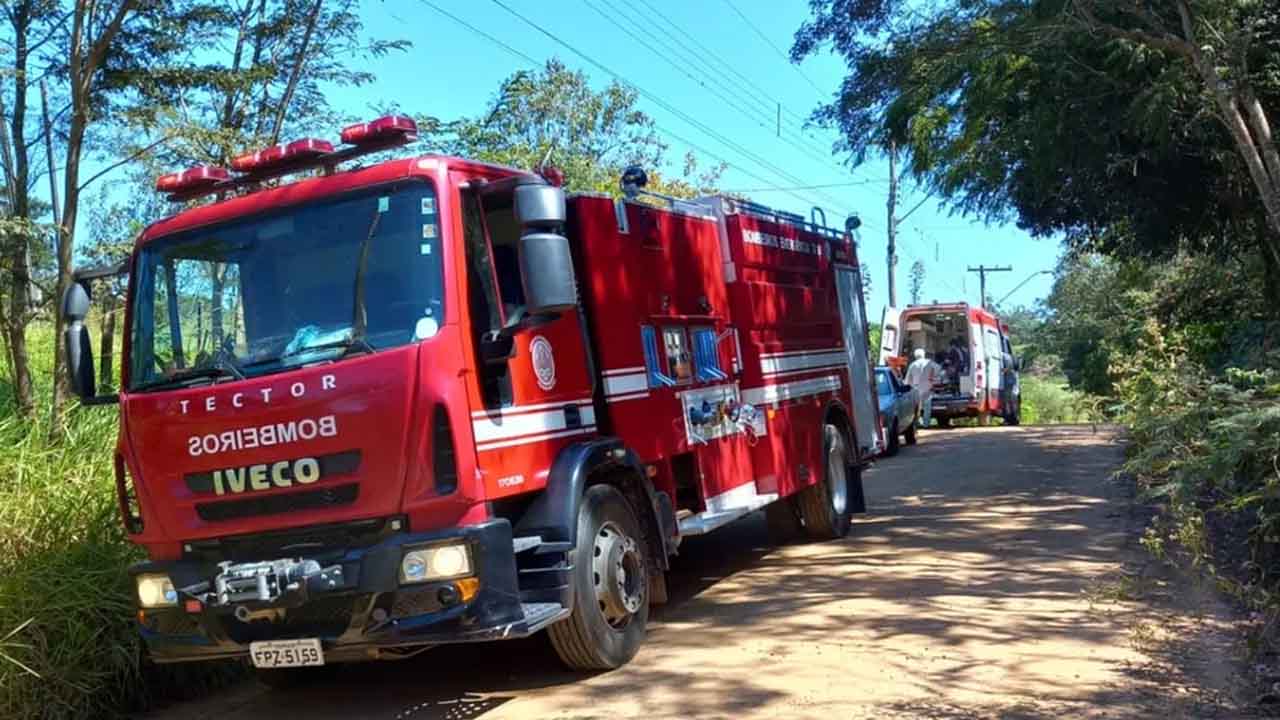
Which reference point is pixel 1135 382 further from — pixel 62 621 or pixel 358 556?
pixel 62 621

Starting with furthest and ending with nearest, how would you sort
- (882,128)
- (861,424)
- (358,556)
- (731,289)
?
(882,128) < (861,424) < (731,289) < (358,556)

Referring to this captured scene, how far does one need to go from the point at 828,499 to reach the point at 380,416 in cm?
576

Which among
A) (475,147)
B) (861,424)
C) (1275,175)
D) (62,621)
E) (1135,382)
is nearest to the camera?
(62,621)

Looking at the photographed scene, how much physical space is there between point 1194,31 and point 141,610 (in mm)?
9332

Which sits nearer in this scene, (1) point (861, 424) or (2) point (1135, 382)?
(2) point (1135, 382)

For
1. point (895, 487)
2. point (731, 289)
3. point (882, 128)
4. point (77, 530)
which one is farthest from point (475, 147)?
point (77, 530)

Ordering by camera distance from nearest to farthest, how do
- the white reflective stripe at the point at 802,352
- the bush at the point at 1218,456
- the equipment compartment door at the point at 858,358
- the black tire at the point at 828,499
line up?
the bush at the point at 1218,456 < the white reflective stripe at the point at 802,352 < the black tire at the point at 828,499 < the equipment compartment door at the point at 858,358

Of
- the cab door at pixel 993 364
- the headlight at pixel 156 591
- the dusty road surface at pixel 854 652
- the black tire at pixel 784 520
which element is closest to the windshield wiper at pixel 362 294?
the headlight at pixel 156 591

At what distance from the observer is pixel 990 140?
1379 cm

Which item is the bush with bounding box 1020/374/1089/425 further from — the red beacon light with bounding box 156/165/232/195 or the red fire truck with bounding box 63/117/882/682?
the red beacon light with bounding box 156/165/232/195

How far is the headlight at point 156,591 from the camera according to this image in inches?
204

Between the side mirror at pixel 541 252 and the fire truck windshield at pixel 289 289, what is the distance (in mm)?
432

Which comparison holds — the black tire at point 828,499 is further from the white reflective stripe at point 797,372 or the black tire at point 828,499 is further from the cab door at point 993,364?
the cab door at point 993,364

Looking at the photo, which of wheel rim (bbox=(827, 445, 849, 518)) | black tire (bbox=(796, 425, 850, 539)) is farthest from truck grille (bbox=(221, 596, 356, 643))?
wheel rim (bbox=(827, 445, 849, 518))
